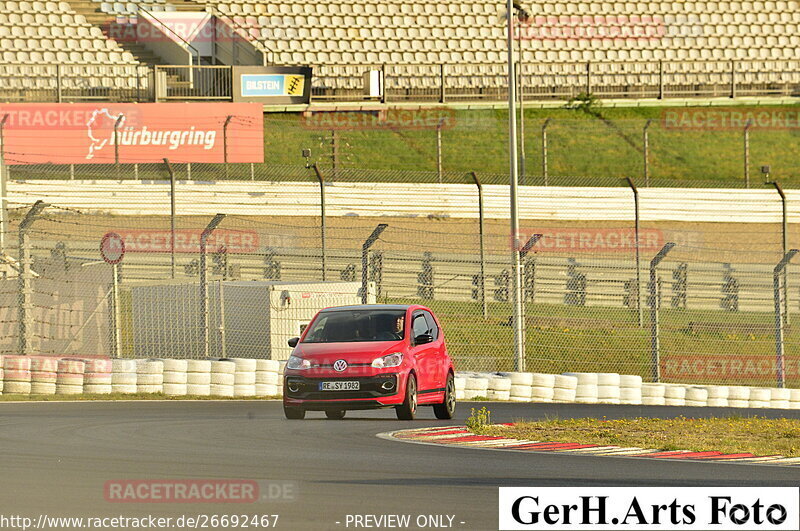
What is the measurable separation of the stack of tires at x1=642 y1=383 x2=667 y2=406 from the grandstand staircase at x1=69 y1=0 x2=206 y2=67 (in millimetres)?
21971

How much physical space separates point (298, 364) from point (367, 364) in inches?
30.3

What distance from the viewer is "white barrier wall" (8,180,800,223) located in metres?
30.0

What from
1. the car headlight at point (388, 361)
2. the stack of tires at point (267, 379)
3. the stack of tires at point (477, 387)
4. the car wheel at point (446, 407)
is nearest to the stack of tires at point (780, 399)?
the stack of tires at point (477, 387)

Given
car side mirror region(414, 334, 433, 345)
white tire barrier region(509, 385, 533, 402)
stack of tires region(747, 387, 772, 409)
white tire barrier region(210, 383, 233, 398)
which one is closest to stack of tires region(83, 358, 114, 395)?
white tire barrier region(210, 383, 233, 398)

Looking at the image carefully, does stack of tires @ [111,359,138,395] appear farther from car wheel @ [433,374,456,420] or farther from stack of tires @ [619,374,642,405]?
stack of tires @ [619,374,642,405]

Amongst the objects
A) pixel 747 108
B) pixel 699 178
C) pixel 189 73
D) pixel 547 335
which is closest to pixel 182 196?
pixel 189 73

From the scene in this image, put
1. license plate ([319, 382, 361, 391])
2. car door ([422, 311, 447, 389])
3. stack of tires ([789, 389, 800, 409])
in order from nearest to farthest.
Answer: license plate ([319, 382, 361, 391]), car door ([422, 311, 447, 389]), stack of tires ([789, 389, 800, 409])

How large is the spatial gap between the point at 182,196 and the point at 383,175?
5.72 metres

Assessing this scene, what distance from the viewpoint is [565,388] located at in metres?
20.8

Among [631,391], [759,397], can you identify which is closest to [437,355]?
[631,391]

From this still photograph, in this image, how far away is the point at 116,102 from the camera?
3462 cm

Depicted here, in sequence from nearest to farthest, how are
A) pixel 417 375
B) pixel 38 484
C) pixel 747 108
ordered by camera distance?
pixel 38 484
pixel 417 375
pixel 747 108

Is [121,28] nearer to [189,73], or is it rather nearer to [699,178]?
[189,73]

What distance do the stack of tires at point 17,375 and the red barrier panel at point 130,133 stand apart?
13.4 metres
